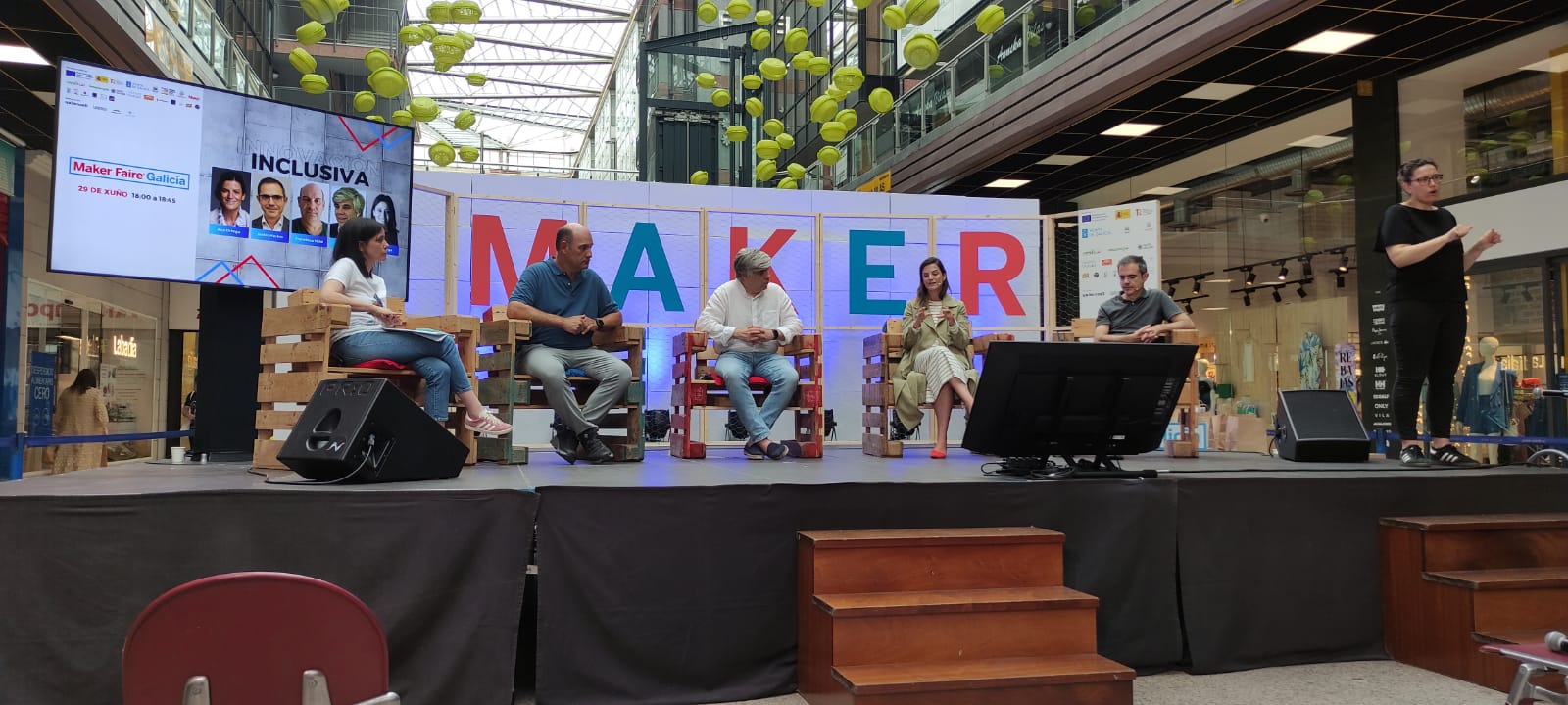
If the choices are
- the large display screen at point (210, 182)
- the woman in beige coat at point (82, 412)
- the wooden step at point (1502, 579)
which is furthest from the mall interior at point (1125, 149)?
the wooden step at point (1502, 579)

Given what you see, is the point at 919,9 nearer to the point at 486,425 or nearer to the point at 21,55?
the point at 486,425

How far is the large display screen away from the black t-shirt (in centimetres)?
433

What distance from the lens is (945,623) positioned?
294 centimetres

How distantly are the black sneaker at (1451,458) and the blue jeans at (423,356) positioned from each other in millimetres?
4071

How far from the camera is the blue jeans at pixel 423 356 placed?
403 cm

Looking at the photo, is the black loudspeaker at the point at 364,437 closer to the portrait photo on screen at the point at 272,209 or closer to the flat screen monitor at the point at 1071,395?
the portrait photo on screen at the point at 272,209

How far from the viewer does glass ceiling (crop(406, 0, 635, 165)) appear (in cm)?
2353

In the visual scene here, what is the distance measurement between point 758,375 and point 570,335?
0.99m

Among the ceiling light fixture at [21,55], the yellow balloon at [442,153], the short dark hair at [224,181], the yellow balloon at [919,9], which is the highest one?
the yellow balloon at [919,9]

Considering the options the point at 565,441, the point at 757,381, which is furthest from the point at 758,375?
the point at 565,441

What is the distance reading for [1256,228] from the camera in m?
11.6

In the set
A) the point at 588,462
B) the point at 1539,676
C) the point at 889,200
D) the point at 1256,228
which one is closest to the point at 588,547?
the point at 588,462

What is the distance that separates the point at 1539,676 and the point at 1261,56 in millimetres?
6443

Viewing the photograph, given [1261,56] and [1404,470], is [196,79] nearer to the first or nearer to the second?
[1261,56]
